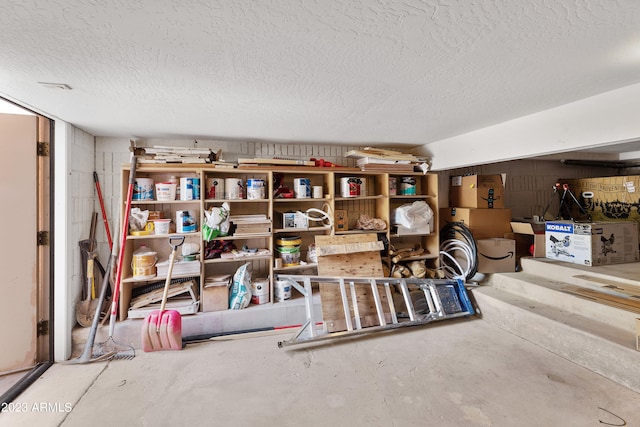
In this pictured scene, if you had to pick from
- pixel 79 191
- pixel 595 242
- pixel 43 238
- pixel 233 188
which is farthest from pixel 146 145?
pixel 595 242

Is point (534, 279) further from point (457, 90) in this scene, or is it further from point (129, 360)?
point (129, 360)

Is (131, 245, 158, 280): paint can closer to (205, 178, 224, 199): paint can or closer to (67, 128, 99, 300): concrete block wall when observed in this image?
(67, 128, 99, 300): concrete block wall

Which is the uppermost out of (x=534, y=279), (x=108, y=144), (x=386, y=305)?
(x=108, y=144)

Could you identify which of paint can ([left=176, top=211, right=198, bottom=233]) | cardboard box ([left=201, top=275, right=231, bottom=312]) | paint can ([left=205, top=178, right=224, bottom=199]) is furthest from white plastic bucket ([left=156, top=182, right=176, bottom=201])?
cardboard box ([left=201, top=275, right=231, bottom=312])

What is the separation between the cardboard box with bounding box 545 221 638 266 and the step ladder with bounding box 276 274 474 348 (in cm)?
136

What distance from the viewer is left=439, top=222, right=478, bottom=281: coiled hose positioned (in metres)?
3.50

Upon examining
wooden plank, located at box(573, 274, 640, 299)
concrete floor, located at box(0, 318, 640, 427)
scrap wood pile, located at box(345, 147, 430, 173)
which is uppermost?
scrap wood pile, located at box(345, 147, 430, 173)

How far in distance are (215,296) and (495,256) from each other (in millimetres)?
3448

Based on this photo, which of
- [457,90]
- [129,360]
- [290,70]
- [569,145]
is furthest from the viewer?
[129,360]

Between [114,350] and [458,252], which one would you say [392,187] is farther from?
[114,350]

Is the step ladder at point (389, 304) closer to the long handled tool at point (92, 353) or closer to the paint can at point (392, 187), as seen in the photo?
the paint can at point (392, 187)

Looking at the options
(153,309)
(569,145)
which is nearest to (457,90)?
(569,145)

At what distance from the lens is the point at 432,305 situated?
11.0ft

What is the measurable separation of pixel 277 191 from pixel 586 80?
2.78 meters
